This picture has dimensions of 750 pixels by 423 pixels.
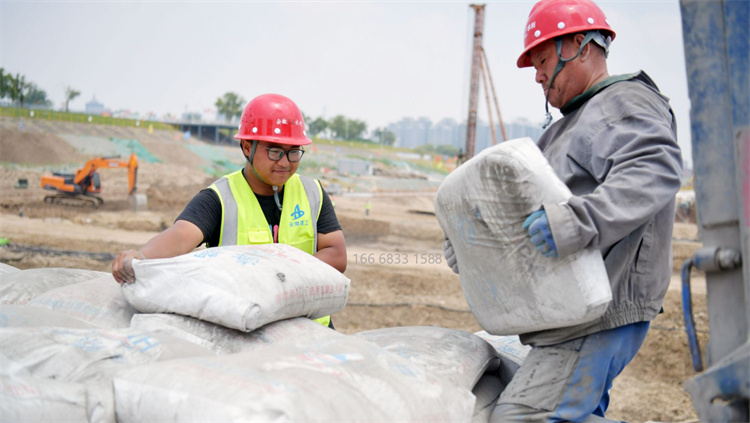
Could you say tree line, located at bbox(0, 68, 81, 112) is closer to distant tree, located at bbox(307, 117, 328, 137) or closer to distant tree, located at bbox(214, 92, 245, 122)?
distant tree, located at bbox(214, 92, 245, 122)

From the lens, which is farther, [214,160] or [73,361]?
[214,160]

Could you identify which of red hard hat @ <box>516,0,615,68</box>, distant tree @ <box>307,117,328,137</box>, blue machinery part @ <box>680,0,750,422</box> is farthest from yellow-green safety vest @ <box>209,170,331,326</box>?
distant tree @ <box>307,117,328,137</box>

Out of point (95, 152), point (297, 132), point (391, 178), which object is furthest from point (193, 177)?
point (297, 132)

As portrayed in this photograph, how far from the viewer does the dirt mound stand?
21391mm

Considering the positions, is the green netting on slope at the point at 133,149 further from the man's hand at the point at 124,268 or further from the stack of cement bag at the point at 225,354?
the man's hand at the point at 124,268

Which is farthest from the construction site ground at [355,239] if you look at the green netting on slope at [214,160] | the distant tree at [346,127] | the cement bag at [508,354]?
the distant tree at [346,127]

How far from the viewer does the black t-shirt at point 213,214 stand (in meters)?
2.46

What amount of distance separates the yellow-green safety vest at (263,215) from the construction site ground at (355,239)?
5.62ft

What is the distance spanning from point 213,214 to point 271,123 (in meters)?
0.46

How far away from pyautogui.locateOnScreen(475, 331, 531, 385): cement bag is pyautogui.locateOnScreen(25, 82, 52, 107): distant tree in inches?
1310

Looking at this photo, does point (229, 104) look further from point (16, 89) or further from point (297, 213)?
point (297, 213)

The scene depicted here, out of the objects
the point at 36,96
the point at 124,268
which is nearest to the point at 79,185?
the point at 124,268

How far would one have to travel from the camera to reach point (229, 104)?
159ft

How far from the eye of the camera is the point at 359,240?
13641 mm
